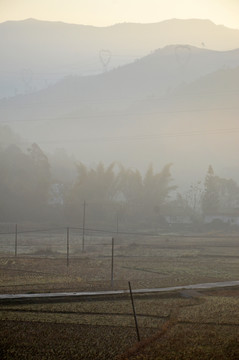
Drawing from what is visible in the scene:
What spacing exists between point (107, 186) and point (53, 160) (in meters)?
43.7

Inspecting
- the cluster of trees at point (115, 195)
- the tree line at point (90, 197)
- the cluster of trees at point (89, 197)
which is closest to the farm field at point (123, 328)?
the tree line at point (90, 197)

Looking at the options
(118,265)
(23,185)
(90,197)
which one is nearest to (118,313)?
(118,265)

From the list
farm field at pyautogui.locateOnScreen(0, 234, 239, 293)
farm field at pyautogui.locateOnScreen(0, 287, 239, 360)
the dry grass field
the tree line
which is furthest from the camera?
the tree line

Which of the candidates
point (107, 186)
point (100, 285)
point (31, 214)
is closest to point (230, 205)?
point (107, 186)

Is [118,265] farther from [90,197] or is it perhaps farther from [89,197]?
[90,197]

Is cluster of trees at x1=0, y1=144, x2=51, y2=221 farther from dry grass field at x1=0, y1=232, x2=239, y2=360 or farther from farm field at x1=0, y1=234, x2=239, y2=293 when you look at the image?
dry grass field at x1=0, y1=232, x2=239, y2=360

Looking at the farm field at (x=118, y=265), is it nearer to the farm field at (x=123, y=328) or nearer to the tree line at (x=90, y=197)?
the farm field at (x=123, y=328)

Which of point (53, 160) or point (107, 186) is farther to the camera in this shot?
point (53, 160)

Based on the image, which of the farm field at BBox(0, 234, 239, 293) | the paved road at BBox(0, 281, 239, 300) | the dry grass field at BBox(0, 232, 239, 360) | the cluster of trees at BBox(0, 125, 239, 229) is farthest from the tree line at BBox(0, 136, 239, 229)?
the paved road at BBox(0, 281, 239, 300)

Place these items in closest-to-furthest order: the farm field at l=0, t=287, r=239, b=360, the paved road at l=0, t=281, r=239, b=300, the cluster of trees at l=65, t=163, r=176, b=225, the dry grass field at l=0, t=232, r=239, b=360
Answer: the farm field at l=0, t=287, r=239, b=360 < the dry grass field at l=0, t=232, r=239, b=360 < the paved road at l=0, t=281, r=239, b=300 < the cluster of trees at l=65, t=163, r=176, b=225

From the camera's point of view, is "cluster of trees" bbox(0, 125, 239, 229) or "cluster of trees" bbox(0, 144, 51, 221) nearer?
"cluster of trees" bbox(0, 125, 239, 229)

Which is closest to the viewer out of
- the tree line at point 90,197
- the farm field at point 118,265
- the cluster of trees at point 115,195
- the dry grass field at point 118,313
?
the dry grass field at point 118,313

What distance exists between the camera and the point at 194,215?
381 ft

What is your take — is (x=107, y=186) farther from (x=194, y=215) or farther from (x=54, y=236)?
(x=54, y=236)
